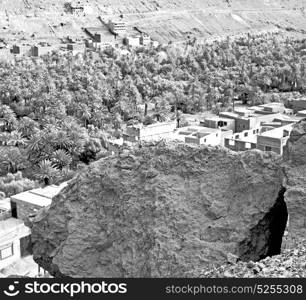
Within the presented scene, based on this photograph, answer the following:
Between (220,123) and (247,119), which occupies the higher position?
(247,119)

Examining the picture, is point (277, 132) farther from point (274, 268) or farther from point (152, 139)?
point (274, 268)

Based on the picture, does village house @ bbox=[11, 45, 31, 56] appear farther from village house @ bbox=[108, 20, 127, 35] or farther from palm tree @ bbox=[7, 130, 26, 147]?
palm tree @ bbox=[7, 130, 26, 147]

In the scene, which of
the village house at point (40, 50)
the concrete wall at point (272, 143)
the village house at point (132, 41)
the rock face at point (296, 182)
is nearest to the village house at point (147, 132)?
the concrete wall at point (272, 143)

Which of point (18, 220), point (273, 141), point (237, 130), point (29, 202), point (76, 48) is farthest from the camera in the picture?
point (76, 48)

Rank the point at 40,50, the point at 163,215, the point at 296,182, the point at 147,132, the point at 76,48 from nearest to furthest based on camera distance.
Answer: the point at 296,182 → the point at 163,215 → the point at 147,132 → the point at 40,50 → the point at 76,48

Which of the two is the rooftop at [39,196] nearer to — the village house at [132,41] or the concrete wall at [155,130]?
the concrete wall at [155,130]

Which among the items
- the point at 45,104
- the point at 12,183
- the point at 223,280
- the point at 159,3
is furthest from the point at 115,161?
the point at 159,3

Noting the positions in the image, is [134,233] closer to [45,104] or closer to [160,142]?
[160,142]

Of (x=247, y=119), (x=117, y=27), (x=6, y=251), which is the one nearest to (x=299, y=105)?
(x=247, y=119)
